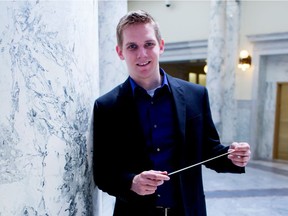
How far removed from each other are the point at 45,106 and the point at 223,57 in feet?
25.2

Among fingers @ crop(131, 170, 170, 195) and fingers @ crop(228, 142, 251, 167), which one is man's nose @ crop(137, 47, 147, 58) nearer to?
fingers @ crop(131, 170, 170, 195)

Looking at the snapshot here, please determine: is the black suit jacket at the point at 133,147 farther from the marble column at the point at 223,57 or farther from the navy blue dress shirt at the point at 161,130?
the marble column at the point at 223,57

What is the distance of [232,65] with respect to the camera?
8195 mm

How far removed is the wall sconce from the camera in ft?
26.5

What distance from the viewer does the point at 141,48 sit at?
1.37 m

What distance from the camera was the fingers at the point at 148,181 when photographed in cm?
116

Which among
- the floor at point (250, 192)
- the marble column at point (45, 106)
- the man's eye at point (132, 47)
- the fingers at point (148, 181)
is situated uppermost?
the man's eye at point (132, 47)

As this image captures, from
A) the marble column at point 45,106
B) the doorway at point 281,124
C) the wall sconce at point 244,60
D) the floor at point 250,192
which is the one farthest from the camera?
the doorway at point 281,124

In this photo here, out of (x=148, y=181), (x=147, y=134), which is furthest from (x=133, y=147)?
(x=148, y=181)

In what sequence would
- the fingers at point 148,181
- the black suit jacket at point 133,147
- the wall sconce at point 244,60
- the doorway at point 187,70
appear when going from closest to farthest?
the fingers at point 148,181 < the black suit jacket at point 133,147 < the wall sconce at point 244,60 < the doorway at point 187,70

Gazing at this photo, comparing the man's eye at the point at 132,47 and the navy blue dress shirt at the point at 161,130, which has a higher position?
the man's eye at the point at 132,47

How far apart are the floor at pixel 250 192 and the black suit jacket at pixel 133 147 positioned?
10.5 feet

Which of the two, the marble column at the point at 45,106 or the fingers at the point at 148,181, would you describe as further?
the fingers at the point at 148,181

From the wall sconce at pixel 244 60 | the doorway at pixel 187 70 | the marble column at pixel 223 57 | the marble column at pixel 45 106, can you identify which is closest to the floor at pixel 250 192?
the marble column at pixel 223 57
